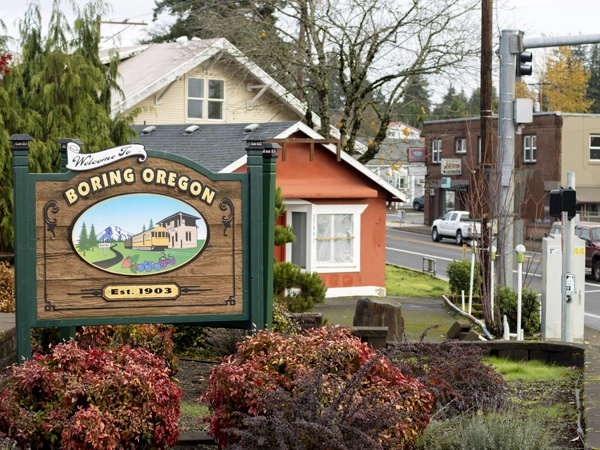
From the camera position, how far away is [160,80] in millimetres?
28344

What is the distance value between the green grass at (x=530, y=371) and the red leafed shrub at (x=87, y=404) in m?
4.83

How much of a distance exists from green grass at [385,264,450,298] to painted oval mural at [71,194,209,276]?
16770 millimetres

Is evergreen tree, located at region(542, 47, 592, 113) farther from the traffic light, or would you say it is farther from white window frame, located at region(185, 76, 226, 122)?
the traffic light

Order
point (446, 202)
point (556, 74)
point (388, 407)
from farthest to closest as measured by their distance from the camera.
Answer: point (556, 74) < point (446, 202) < point (388, 407)

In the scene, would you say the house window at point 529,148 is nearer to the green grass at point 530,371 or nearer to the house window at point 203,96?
the house window at point 203,96

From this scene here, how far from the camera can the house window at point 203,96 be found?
30.4m

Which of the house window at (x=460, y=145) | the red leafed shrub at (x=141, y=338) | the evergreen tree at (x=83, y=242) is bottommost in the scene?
the red leafed shrub at (x=141, y=338)

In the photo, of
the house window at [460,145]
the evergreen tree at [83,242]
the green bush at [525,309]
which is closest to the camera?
the evergreen tree at [83,242]

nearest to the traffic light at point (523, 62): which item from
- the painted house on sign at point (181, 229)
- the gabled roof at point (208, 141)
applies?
the gabled roof at point (208, 141)

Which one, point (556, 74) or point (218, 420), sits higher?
point (556, 74)

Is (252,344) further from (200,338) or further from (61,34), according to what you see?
(61,34)

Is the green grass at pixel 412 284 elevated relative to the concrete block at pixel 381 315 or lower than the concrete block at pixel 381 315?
lower

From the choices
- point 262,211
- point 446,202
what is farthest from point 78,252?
point 446,202

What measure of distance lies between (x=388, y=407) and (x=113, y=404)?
1917 mm
